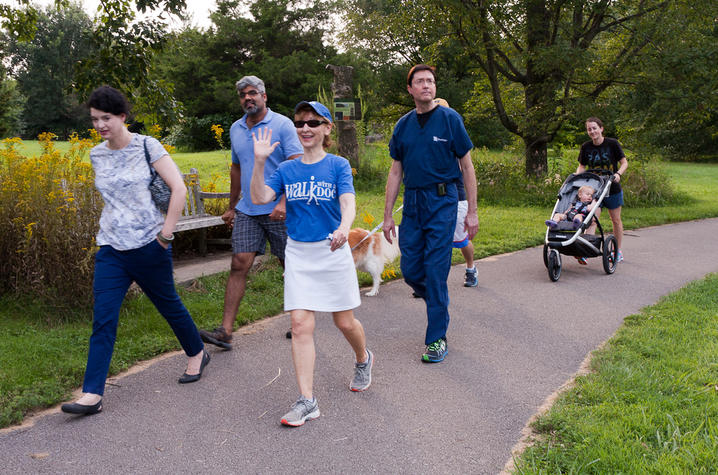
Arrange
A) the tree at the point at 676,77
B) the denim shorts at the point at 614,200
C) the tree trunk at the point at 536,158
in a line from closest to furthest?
the denim shorts at the point at 614,200 → the tree at the point at 676,77 → the tree trunk at the point at 536,158

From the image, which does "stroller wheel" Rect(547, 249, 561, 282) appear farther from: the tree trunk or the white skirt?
the tree trunk

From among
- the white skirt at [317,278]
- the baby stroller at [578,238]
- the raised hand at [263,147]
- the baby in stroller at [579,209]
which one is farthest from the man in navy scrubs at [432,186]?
the baby in stroller at [579,209]

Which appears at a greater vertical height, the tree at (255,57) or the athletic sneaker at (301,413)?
the tree at (255,57)

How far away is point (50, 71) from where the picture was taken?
58.6 meters

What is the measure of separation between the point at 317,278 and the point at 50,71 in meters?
64.1

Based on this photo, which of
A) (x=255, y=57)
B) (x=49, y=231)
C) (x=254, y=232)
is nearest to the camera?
(x=254, y=232)

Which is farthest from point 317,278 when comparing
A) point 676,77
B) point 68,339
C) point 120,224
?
point 676,77

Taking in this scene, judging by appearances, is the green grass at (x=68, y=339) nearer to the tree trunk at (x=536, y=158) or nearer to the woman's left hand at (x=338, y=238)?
the woman's left hand at (x=338, y=238)

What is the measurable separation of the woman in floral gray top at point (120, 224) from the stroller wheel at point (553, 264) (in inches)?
199

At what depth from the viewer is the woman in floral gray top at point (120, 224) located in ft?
12.7

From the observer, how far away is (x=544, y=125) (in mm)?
15156

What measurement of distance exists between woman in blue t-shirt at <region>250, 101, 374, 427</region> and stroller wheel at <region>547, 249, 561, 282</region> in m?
4.37

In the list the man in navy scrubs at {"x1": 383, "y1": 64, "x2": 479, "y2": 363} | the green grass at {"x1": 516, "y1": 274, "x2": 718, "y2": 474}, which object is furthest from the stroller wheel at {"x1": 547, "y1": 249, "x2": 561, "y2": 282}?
the man in navy scrubs at {"x1": 383, "y1": 64, "x2": 479, "y2": 363}

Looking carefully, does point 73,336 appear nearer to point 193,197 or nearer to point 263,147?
point 263,147
